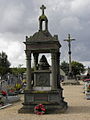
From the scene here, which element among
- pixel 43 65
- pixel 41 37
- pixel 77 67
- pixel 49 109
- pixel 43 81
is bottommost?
pixel 49 109

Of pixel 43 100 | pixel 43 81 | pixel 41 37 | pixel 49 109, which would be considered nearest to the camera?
pixel 49 109

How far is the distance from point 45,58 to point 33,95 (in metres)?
2.49

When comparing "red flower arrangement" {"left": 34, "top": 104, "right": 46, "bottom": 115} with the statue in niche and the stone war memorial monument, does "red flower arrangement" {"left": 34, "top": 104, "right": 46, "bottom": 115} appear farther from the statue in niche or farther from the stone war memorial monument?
the statue in niche

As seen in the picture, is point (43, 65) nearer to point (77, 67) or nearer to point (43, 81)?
point (43, 81)

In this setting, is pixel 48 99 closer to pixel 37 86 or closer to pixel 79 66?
pixel 37 86

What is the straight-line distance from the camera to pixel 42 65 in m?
15.3

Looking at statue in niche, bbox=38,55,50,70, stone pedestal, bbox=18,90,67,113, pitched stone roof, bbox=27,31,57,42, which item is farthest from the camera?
statue in niche, bbox=38,55,50,70

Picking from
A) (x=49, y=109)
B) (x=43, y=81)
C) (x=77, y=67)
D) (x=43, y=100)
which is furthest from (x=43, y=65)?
(x=77, y=67)

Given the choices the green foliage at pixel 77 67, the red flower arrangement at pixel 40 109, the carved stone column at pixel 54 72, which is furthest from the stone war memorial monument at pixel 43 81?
the green foliage at pixel 77 67

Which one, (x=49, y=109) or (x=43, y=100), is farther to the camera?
(x=43, y=100)

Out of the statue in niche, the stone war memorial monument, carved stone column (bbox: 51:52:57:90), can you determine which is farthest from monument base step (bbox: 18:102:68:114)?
the statue in niche

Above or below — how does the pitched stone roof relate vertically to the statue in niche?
above

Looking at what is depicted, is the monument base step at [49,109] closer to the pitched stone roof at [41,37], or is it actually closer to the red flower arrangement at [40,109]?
the red flower arrangement at [40,109]

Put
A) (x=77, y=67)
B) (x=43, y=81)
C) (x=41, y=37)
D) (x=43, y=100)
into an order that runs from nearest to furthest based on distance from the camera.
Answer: (x=43, y=100) → (x=41, y=37) → (x=43, y=81) → (x=77, y=67)
